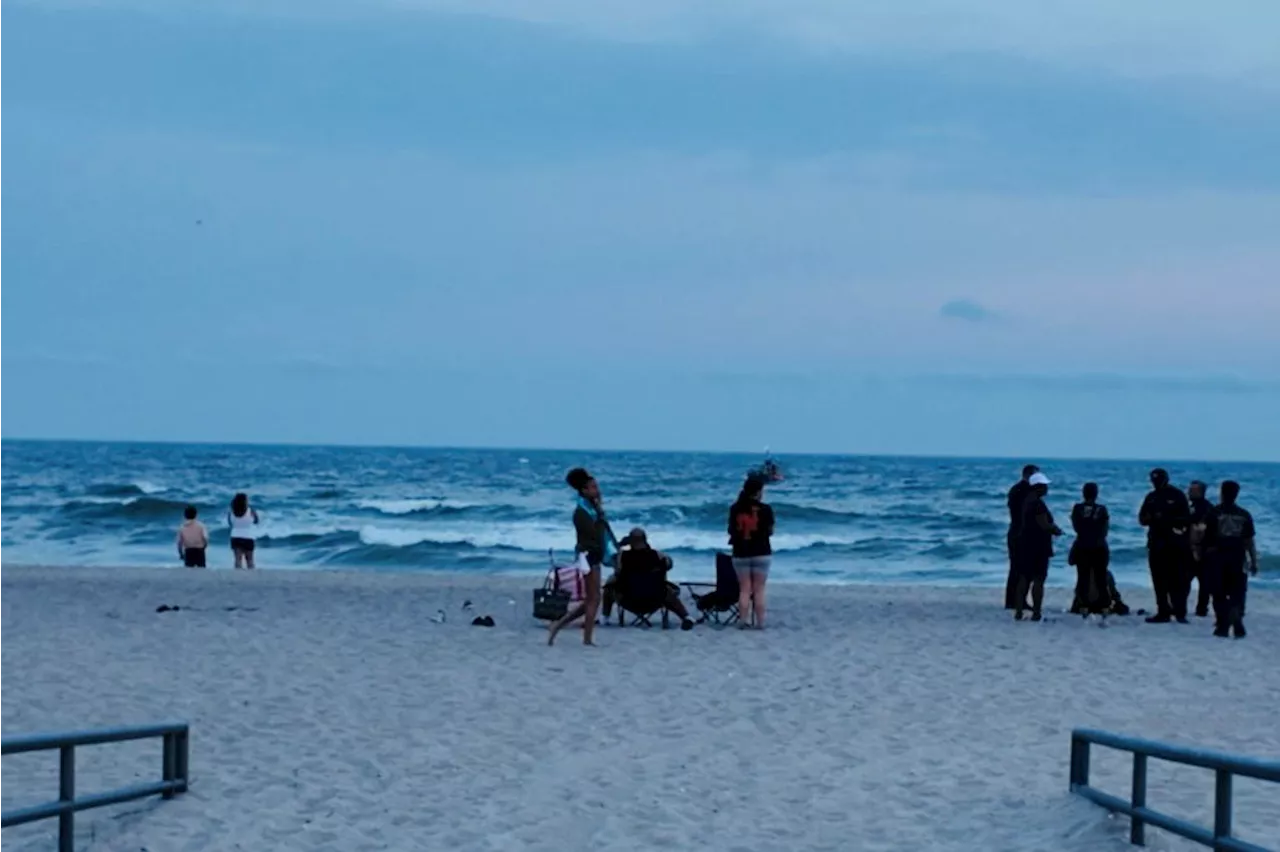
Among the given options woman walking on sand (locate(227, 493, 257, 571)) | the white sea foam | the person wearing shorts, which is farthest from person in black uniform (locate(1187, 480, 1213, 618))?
the white sea foam

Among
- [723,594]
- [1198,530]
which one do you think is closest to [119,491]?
[723,594]

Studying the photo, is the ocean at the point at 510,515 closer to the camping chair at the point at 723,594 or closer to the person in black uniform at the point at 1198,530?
the camping chair at the point at 723,594

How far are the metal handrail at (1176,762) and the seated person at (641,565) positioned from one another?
26.0 feet

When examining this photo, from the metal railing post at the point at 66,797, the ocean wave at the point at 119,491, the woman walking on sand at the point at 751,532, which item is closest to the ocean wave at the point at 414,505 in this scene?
the ocean wave at the point at 119,491

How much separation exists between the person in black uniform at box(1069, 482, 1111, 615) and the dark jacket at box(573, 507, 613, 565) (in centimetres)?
521

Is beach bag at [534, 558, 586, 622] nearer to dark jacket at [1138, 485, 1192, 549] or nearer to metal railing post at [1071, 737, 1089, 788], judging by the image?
dark jacket at [1138, 485, 1192, 549]

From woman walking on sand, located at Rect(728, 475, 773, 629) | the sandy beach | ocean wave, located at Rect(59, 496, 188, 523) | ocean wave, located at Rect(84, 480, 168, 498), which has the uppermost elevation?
woman walking on sand, located at Rect(728, 475, 773, 629)

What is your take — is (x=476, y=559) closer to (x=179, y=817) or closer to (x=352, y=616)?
(x=352, y=616)

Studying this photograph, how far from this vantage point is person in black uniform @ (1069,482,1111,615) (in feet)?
54.5

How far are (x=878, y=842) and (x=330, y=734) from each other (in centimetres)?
411

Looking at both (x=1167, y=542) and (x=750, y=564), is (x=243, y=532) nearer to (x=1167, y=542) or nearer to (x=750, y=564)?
(x=750, y=564)

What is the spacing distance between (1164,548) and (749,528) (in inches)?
173

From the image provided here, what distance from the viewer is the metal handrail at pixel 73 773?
628cm

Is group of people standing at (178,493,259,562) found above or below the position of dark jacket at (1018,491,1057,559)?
below
